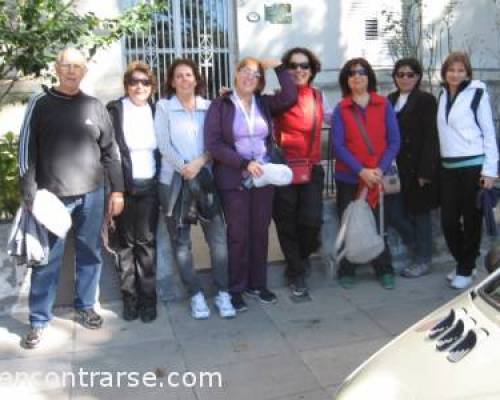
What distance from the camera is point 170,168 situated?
4457 millimetres

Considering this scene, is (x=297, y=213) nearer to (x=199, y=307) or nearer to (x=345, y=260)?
(x=345, y=260)

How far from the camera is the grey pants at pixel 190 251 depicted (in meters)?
4.61

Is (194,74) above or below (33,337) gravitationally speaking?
above

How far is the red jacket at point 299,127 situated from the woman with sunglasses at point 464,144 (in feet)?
3.35

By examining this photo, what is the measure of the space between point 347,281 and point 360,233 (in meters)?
0.56

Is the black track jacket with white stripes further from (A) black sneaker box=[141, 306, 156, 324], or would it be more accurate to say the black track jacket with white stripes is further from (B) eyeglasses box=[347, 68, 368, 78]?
(B) eyeglasses box=[347, 68, 368, 78]

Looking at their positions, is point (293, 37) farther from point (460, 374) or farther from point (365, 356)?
point (460, 374)

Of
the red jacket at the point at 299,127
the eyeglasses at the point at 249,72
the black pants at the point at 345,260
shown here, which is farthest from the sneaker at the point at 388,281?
the eyeglasses at the point at 249,72

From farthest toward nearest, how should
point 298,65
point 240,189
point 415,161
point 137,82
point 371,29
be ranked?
1. point 371,29
2. point 415,161
3. point 298,65
4. point 240,189
5. point 137,82

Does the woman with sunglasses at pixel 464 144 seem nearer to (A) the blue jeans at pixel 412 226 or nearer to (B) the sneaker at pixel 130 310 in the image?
(A) the blue jeans at pixel 412 226

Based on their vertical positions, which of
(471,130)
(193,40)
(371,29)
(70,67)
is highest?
(371,29)

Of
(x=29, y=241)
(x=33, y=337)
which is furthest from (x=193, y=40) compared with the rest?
(x=33, y=337)

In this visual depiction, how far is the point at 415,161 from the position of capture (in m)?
5.16

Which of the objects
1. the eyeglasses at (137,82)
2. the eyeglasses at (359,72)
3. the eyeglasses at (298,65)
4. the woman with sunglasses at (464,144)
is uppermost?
the eyeglasses at (298,65)
